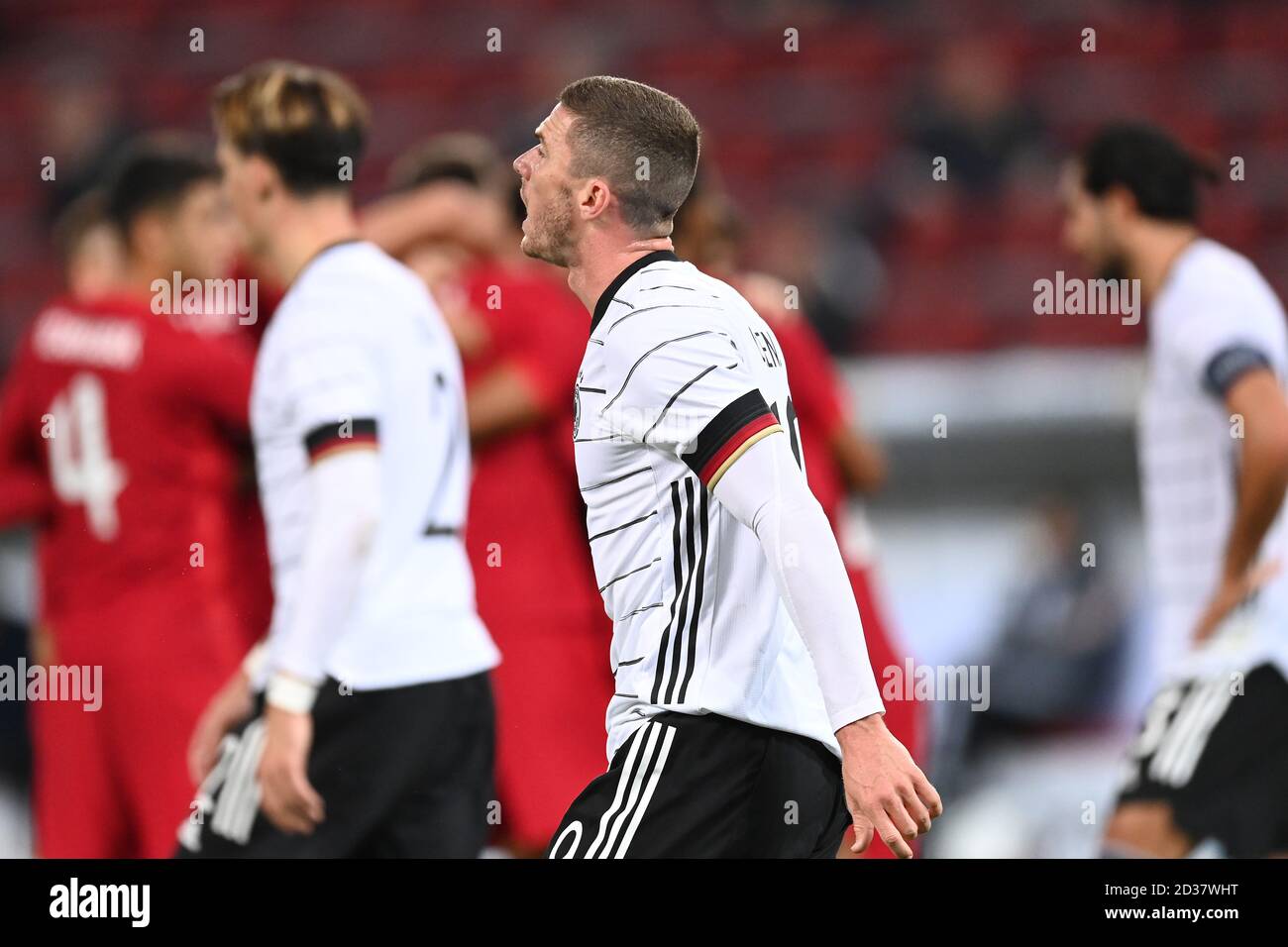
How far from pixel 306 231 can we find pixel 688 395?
1545mm

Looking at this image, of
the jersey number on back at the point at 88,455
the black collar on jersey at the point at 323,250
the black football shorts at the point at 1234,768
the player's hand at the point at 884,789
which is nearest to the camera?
the player's hand at the point at 884,789

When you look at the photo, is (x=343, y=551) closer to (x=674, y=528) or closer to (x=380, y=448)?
(x=380, y=448)

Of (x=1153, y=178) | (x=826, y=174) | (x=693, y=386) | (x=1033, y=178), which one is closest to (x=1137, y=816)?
(x=1153, y=178)

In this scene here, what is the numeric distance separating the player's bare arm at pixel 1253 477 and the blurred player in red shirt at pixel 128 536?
250 centimetres

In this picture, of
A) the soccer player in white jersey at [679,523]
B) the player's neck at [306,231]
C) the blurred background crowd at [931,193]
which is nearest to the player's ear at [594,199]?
the soccer player in white jersey at [679,523]

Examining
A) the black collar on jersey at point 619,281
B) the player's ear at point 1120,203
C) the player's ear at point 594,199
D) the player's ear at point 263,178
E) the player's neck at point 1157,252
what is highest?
the player's ear at point 1120,203

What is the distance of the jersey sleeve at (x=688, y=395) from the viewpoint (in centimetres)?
262

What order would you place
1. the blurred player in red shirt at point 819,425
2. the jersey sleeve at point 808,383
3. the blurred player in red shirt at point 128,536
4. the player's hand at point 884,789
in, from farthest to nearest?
the jersey sleeve at point 808,383 < the blurred player in red shirt at point 819,425 < the blurred player in red shirt at point 128,536 < the player's hand at point 884,789

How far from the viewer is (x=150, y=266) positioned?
5.35 metres

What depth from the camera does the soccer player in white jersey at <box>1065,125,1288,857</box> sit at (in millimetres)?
4223

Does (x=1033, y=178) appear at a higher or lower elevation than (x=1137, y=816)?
higher

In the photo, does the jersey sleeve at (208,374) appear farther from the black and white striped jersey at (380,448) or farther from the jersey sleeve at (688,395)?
the jersey sleeve at (688,395)
